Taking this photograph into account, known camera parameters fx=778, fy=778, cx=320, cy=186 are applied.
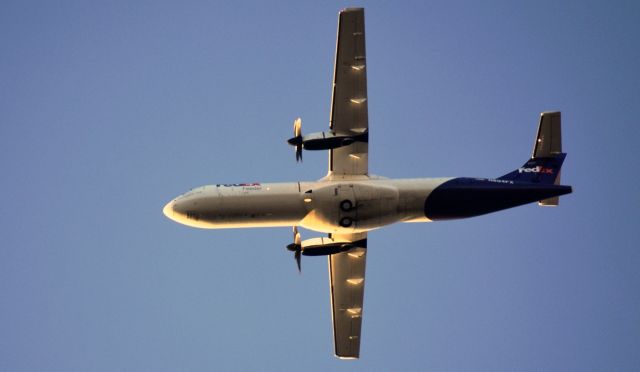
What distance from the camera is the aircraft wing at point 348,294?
144 ft

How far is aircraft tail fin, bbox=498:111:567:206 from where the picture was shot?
4203 cm

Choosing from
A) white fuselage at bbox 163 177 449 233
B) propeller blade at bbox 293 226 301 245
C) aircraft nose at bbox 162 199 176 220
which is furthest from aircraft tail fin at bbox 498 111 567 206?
aircraft nose at bbox 162 199 176 220

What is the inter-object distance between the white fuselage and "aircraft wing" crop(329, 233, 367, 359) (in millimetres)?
3491

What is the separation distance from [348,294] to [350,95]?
11669 mm

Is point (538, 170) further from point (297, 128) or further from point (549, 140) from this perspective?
point (297, 128)

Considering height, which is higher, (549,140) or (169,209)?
(549,140)

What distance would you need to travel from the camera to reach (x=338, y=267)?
145 ft

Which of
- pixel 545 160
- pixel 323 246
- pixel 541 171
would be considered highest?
pixel 545 160

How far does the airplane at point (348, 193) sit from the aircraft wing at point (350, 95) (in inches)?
2.0

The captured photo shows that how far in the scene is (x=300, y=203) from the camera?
39.9 m

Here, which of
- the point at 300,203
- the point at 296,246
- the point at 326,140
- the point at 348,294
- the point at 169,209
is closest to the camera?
the point at 300,203

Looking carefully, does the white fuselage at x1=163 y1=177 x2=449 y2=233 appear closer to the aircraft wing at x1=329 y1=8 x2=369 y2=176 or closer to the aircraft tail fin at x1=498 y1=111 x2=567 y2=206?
the aircraft wing at x1=329 y1=8 x2=369 y2=176

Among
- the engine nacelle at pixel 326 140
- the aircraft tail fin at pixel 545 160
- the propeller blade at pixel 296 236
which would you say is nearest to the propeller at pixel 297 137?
the engine nacelle at pixel 326 140

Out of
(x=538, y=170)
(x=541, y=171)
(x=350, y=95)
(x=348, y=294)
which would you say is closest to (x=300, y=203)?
(x=350, y=95)
